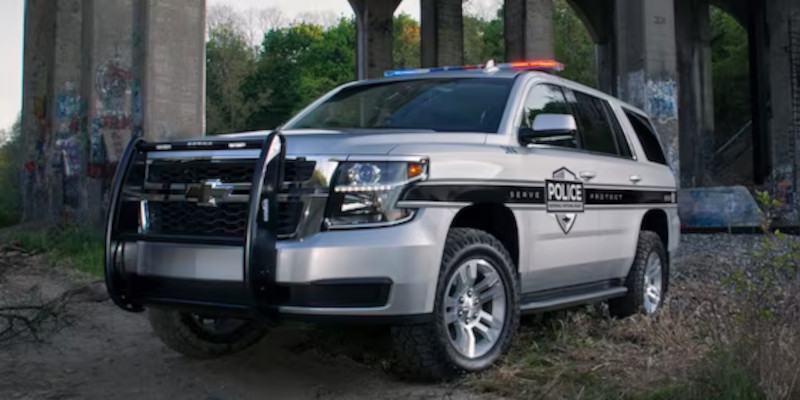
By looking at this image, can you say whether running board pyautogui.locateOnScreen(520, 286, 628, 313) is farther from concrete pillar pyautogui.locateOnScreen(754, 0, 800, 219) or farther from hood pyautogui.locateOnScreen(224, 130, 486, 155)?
concrete pillar pyautogui.locateOnScreen(754, 0, 800, 219)

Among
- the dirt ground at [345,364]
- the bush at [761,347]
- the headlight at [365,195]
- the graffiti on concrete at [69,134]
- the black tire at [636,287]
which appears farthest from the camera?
the graffiti on concrete at [69,134]

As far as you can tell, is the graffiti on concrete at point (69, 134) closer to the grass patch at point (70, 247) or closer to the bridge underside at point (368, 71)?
the bridge underside at point (368, 71)

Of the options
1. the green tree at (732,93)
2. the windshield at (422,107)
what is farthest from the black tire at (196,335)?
the green tree at (732,93)

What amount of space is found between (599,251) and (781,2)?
18.8 meters

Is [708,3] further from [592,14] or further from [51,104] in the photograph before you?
[51,104]

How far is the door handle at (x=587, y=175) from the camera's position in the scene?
16.9 feet

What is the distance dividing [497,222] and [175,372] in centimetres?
212

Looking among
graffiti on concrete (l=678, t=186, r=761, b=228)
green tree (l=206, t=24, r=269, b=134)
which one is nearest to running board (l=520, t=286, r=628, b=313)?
graffiti on concrete (l=678, t=186, r=761, b=228)

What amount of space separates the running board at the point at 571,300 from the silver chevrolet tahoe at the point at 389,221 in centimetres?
2

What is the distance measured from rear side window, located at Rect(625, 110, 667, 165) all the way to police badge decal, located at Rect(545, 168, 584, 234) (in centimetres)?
167

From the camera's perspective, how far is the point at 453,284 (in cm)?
414

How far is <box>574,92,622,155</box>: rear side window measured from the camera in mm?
5590

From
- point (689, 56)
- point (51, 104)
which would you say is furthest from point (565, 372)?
point (689, 56)

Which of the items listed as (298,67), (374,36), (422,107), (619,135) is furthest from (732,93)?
(422,107)
